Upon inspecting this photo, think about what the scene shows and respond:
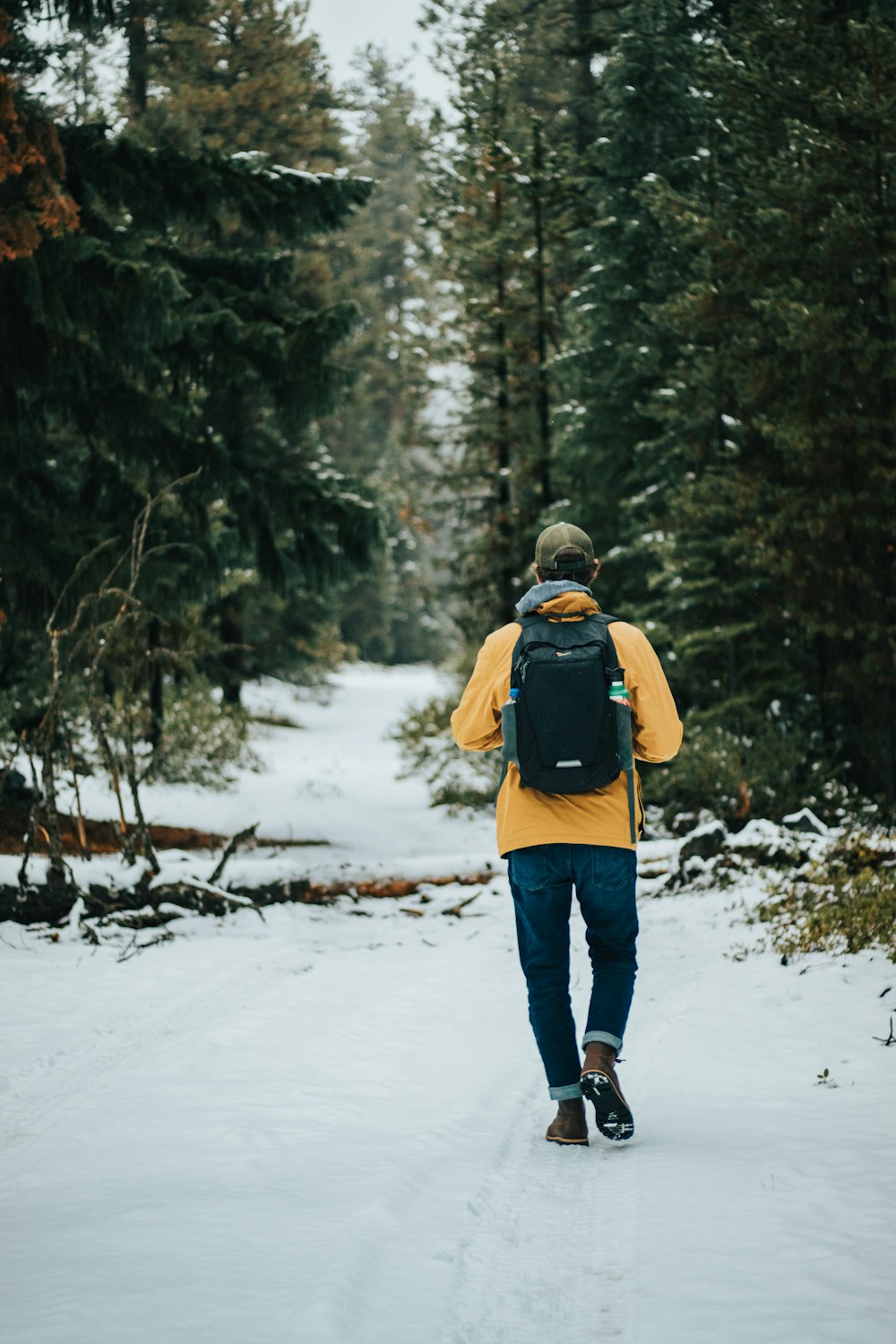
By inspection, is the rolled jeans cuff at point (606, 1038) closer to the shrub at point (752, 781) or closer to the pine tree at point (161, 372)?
the pine tree at point (161, 372)

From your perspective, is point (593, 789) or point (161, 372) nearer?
point (593, 789)

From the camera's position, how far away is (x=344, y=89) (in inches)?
1373

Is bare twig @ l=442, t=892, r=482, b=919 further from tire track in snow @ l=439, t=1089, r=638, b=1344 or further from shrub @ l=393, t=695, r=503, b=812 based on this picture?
shrub @ l=393, t=695, r=503, b=812

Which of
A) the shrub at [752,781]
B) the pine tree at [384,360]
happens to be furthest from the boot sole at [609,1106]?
the pine tree at [384,360]

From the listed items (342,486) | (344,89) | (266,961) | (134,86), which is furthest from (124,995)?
(344,89)

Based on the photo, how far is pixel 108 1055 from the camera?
17.8 feet

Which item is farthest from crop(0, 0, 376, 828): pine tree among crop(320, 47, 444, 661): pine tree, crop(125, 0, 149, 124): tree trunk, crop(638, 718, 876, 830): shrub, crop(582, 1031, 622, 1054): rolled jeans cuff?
crop(320, 47, 444, 661): pine tree

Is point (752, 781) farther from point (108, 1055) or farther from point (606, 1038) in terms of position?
point (606, 1038)

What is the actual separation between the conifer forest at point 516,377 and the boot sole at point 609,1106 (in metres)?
5.10

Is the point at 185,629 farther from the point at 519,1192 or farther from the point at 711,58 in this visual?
the point at 519,1192

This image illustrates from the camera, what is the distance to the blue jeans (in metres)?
4.23

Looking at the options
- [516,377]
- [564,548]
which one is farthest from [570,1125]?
[516,377]

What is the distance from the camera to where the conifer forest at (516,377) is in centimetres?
1093

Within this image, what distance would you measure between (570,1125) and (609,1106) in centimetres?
17
